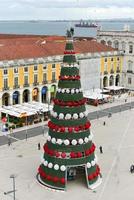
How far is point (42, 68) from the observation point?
212 ft

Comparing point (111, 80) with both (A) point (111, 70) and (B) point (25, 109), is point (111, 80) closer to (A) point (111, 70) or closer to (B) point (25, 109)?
(A) point (111, 70)

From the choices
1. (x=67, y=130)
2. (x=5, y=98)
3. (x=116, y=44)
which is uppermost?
(x=116, y=44)

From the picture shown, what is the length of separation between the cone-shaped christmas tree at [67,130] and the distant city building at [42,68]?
2683 centimetres

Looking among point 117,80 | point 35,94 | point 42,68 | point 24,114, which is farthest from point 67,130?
point 117,80

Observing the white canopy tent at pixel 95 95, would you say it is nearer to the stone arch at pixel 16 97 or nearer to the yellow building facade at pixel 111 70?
the yellow building facade at pixel 111 70

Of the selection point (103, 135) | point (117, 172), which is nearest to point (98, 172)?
point (117, 172)

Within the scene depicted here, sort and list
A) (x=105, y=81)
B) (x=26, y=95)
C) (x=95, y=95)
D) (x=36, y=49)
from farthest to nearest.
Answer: (x=105, y=81) → (x=95, y=95) → (x=36, y=49) → (x=26, y=95)

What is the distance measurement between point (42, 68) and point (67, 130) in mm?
32786

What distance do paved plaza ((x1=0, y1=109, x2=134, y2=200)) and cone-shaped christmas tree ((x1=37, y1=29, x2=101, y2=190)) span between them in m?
1.22

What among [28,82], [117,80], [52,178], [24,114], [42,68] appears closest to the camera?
[52,178]

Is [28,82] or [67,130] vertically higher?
[67,130]

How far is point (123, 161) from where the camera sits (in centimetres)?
3991

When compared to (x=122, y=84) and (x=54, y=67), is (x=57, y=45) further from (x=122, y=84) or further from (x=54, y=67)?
(x=122, y=84)

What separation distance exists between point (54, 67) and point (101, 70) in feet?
41.1
